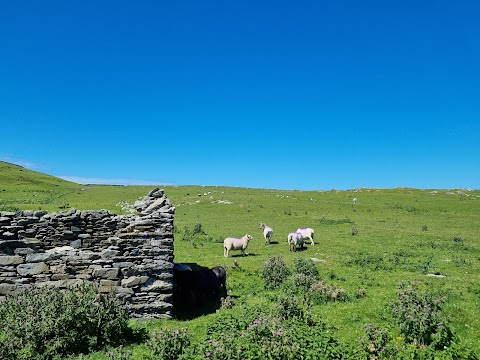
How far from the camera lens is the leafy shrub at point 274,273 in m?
18.0

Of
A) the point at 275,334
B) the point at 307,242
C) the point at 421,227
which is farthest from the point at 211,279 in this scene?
the point at 421,227

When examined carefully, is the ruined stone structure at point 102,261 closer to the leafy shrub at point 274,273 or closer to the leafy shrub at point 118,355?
the leafy shrub at point 118,355

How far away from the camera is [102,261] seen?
1380cm

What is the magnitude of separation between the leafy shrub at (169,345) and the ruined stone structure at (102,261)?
3522 millimetres

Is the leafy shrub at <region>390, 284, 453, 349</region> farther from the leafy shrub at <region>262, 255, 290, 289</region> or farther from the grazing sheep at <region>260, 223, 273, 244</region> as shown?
the grazing sheep at <region>260, 223, 273, 244</region>

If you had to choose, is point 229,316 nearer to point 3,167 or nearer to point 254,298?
point 254,298

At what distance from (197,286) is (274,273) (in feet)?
15.3

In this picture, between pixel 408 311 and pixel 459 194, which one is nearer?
pixel 408 311

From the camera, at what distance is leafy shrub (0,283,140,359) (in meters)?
10.4

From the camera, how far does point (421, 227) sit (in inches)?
1635

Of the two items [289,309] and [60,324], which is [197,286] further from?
[60,324]

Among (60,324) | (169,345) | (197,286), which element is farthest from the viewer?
(197,286)

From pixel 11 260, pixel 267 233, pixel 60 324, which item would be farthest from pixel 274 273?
pixel 267 233

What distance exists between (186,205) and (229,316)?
47903 millimetres
